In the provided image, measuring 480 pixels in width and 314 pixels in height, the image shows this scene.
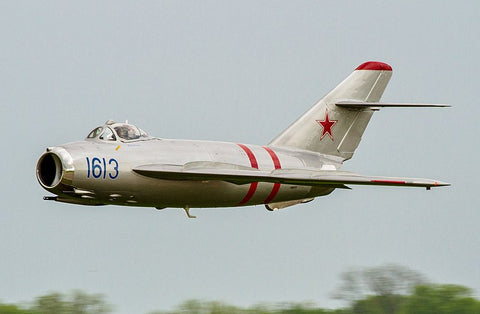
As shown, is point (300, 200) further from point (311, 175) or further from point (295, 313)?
point (295, 313)

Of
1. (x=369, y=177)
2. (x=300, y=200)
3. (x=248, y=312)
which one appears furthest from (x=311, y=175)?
Answer: (x=248, y=312)

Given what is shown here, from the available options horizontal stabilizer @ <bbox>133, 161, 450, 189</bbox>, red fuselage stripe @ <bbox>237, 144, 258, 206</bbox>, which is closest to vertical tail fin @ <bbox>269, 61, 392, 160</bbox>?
red fuselage stripe @ <bbox>237, 144, 258, 206</bbox>

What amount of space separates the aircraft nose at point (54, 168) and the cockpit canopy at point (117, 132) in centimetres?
129

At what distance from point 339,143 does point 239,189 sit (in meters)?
4.80

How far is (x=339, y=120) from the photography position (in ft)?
124

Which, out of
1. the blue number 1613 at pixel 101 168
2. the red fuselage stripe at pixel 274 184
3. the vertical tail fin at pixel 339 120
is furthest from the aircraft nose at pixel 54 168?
the vertical tail fin at pixel 339 120

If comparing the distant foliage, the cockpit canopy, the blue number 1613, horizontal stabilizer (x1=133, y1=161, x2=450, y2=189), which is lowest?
the distant foliage

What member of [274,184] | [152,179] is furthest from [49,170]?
[274,184]

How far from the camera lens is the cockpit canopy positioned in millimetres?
32344

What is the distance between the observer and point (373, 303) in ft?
201

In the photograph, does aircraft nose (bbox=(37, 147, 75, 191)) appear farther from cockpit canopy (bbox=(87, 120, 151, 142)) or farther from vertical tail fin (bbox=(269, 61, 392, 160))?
vertical tail fin (bbox=(269, 61, 392, 160))

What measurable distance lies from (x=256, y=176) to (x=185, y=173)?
6.03ft

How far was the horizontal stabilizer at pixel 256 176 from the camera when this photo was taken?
104 ft

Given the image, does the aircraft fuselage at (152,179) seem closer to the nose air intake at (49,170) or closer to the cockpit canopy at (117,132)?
the nose air intake at (49,170)
